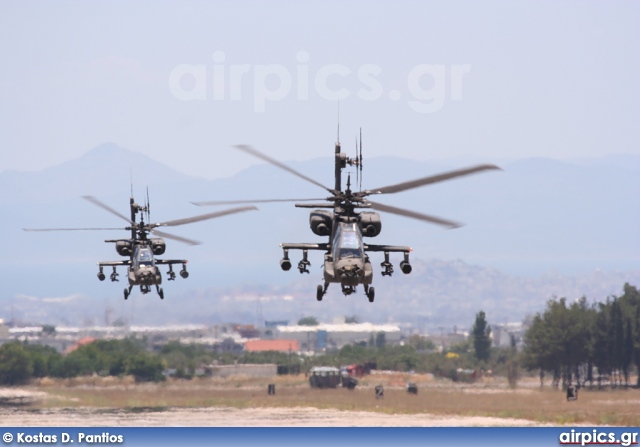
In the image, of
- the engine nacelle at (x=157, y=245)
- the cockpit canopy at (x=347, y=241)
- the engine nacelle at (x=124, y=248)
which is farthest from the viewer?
the engine nacelle at (x=124, y=248)

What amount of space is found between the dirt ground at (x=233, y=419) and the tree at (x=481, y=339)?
128ft

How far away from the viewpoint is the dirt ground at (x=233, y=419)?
79.0 metres

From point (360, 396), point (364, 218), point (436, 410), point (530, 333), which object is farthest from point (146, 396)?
point (364, 218)

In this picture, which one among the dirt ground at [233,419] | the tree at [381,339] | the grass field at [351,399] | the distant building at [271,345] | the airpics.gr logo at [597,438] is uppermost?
the tree at [381,339]

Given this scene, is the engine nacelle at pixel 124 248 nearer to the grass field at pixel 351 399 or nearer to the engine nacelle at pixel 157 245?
the engine nacelle at pixel 157 245

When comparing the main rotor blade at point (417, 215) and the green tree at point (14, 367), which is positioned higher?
the main rotor blade at point (417, 215)

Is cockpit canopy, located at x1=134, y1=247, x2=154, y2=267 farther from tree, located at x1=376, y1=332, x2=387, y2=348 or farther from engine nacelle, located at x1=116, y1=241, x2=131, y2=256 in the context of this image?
tree, located at x1=376, y1=332, x2=387, y2=348

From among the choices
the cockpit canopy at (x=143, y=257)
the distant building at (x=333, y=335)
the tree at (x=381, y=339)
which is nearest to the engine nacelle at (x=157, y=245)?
the cockpit canopy at (x=143, y=257)

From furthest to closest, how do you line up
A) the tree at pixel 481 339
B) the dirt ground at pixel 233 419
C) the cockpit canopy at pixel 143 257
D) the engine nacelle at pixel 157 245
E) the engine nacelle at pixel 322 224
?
the tree at pixel 481 339
the dirt ground at pixel 233 419
the engine nacelle at pixel 157 245
the cockpit canopy at pixel 143 257
the engine nacelle at pixel 322 224

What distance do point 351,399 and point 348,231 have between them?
152 feet

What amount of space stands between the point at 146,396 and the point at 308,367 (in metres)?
17.4

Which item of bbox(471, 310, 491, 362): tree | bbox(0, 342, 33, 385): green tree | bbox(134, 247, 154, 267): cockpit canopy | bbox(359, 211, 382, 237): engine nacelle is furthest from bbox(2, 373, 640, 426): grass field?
bbox(359, 211, 382, 237): engine nacelle

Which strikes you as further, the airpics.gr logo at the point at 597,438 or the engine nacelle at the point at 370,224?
the airpics.gr logo at the point at 597,438

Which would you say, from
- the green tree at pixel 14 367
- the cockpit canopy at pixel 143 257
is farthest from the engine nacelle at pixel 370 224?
the green tree at pixel 14 367
